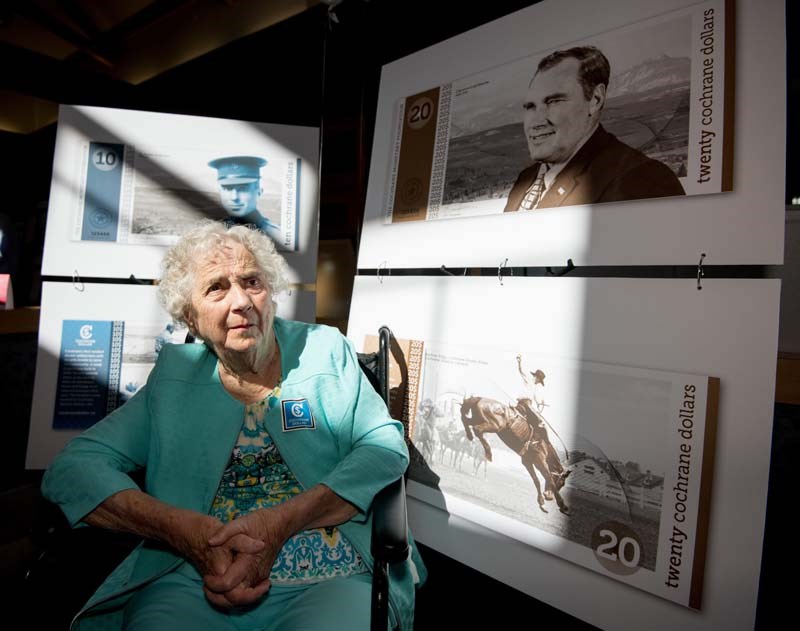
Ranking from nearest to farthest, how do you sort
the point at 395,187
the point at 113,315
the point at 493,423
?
1. the point at 493,423
2. the point at 395,187
3. the point at 113,315

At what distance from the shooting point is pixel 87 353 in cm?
196

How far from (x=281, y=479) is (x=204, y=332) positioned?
52 cm

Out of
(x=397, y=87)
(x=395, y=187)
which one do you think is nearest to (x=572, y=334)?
(x=395, y=187)

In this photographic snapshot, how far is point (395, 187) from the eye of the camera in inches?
70.2

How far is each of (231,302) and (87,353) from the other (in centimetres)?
101

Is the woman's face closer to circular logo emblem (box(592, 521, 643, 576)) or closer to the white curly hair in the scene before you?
the white curly hair

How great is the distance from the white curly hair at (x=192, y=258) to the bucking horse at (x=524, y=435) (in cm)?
79

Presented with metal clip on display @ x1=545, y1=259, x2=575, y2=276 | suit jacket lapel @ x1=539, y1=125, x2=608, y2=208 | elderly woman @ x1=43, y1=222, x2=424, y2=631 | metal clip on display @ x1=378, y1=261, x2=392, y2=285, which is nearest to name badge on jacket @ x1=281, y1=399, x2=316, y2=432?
elderly woman @ x1=43, y1=222, x2=424, y2=631

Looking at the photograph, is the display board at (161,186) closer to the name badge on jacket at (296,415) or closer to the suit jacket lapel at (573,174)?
the name badge on jacket at (296,415)

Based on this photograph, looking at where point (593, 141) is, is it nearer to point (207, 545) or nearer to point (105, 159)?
point (207, 545)

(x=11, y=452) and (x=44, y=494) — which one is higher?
(x=44, y=494)

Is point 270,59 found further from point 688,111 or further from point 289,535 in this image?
point 289,535

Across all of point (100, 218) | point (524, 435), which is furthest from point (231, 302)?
point (100, 218)

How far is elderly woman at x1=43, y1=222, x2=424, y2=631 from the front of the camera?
3.67 feet
